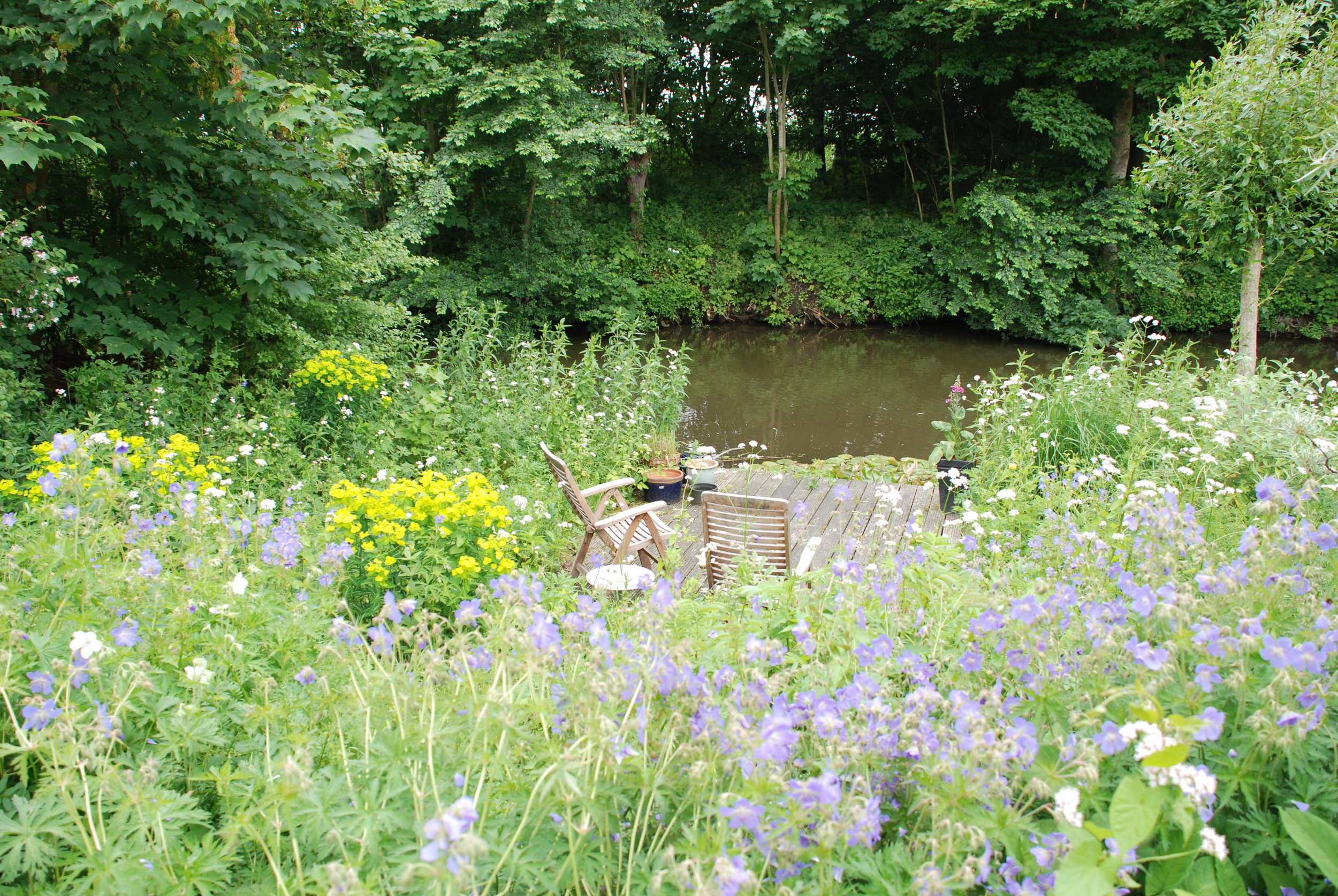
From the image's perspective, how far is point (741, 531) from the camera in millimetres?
3828

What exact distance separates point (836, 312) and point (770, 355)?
354 centimetres

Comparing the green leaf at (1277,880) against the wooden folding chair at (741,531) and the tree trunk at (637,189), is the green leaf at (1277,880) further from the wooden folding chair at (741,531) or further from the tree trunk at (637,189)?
the tree trunk at (637,189)

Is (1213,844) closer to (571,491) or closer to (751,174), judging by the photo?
(571,491)

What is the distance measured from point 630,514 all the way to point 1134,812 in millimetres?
3210

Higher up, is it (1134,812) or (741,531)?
(1134,812)

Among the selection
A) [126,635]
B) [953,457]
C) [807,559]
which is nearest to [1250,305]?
[953,457]

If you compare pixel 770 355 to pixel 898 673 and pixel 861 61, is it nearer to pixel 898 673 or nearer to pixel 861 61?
pixel 861 61

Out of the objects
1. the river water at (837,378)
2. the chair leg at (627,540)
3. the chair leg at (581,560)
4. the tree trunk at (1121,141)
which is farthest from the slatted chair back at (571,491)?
the tree trunk at (1121,141)

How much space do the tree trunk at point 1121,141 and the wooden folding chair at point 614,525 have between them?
15634mm

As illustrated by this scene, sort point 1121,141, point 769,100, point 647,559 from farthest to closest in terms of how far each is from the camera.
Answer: point 769,100 → point 1121,141 → point 647,559

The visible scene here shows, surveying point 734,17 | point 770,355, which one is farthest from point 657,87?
point 770,355

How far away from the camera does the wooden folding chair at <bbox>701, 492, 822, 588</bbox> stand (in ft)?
12.2

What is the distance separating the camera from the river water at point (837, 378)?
10.0m

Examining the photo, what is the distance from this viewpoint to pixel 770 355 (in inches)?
588
